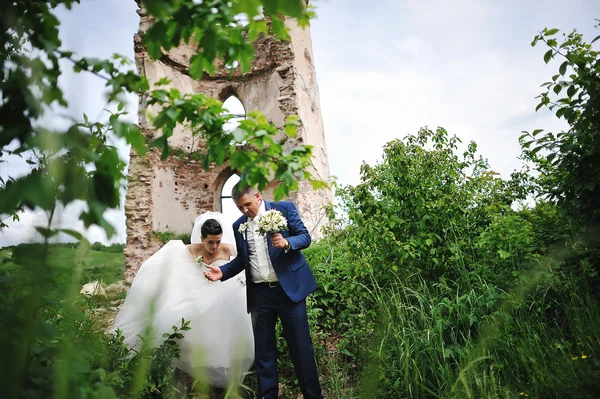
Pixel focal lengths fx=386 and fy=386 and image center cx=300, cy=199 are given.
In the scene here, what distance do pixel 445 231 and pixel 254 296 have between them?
2.00m

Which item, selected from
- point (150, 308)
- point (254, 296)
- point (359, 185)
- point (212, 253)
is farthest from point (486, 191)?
point (150, 308)

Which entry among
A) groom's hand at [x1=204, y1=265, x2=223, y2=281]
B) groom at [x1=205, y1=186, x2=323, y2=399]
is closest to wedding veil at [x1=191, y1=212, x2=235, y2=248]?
groom's hand at [x1=204, y1=265, x2=223, y2=281]

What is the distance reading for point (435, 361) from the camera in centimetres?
314

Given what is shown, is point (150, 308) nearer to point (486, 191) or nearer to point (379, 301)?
point (379, 301)

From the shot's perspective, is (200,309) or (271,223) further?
(200,309)

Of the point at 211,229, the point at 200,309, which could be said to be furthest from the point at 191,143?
the point at 200,309

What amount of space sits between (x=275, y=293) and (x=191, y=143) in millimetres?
9389

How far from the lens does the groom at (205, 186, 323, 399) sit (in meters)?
3.34

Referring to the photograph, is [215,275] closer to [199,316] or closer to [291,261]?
[199,316]

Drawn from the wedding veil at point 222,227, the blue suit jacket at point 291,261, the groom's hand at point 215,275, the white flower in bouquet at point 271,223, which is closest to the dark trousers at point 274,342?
the blue suit jacket at point 291,261

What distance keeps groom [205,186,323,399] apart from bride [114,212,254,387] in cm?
26

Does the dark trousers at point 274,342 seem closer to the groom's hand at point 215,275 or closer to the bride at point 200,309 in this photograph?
the bride at point 200,309

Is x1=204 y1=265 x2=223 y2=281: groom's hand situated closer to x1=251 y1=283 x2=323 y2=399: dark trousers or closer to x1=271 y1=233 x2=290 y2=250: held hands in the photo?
x1=251 y1=283 x2=323 y2=399: dark trousers

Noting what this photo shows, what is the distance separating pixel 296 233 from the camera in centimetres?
359
